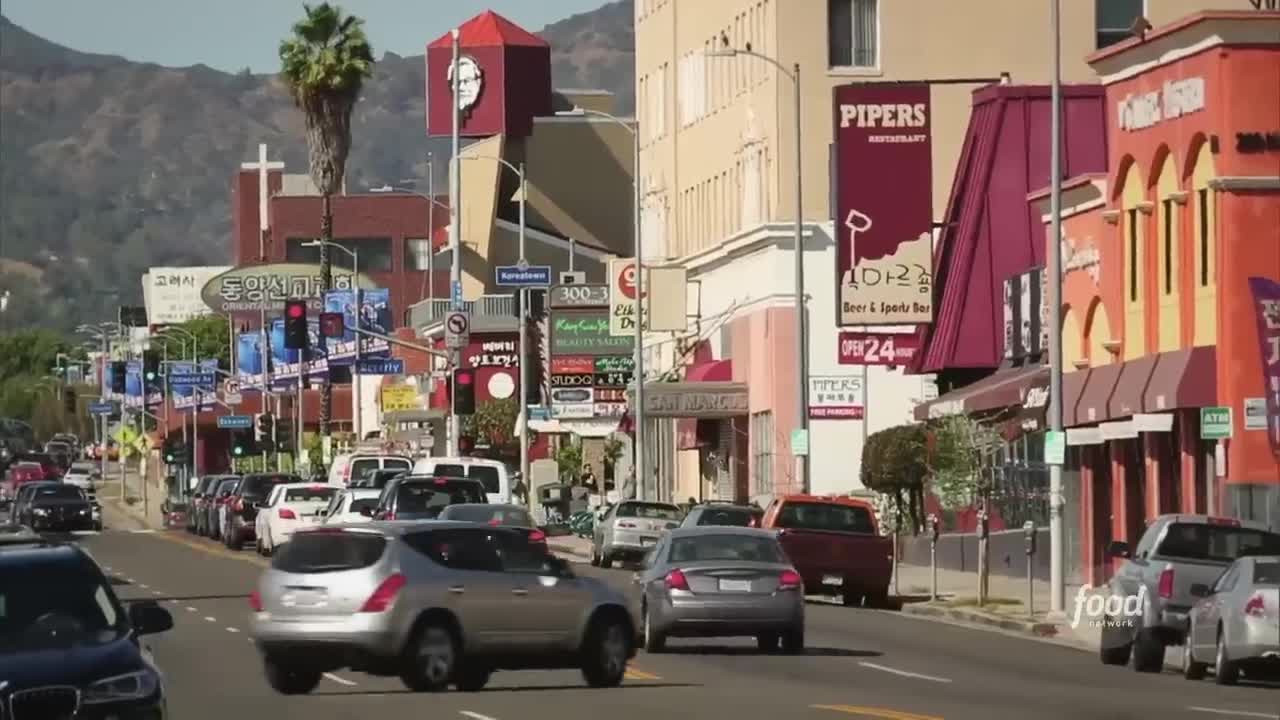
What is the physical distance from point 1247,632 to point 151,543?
5515 cm

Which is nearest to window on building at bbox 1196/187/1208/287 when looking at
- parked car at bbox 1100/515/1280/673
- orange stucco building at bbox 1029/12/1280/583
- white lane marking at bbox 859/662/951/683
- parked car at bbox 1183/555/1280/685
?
orange stucco building at bbox 1029/12/1280/583

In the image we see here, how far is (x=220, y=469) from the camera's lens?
168 m

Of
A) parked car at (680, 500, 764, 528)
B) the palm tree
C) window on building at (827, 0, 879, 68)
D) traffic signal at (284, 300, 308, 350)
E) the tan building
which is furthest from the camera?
the palm tree

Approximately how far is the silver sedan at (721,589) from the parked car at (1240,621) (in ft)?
16.6

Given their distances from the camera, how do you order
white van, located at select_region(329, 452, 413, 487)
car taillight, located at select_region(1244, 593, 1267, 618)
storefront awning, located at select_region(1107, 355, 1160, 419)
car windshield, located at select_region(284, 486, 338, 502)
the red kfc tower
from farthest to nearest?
the red kfc tower, white van, located at select_region(329, 452, 413, 487), car windshield, located at select_region(284, 486, 338, 502), storefront awning, located at select_region(1107, 355, 1160, 419), car taillight, located at select_region(1244, 593, 1267, 618)

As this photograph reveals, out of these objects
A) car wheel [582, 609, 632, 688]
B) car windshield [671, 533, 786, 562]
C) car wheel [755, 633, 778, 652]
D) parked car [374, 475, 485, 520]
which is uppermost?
parked car [374, 475, 485, 520]

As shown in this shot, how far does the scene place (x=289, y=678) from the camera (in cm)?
2711

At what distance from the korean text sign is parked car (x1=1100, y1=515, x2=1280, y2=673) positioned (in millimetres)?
26933

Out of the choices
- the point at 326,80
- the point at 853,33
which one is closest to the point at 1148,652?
the point at 853,33

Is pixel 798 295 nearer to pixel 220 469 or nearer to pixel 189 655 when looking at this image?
pixel 189 655

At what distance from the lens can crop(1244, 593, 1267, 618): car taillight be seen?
28.0m

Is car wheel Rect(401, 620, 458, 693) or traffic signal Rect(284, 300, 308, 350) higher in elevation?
traffic signal Rect(284, 300, 308, 350)

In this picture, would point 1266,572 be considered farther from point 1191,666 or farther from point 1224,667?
point 1191,666

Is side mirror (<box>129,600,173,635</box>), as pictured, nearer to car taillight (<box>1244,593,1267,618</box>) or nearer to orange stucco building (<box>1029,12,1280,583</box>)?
car taillight (<box>1244,593,1267,618</box>)
